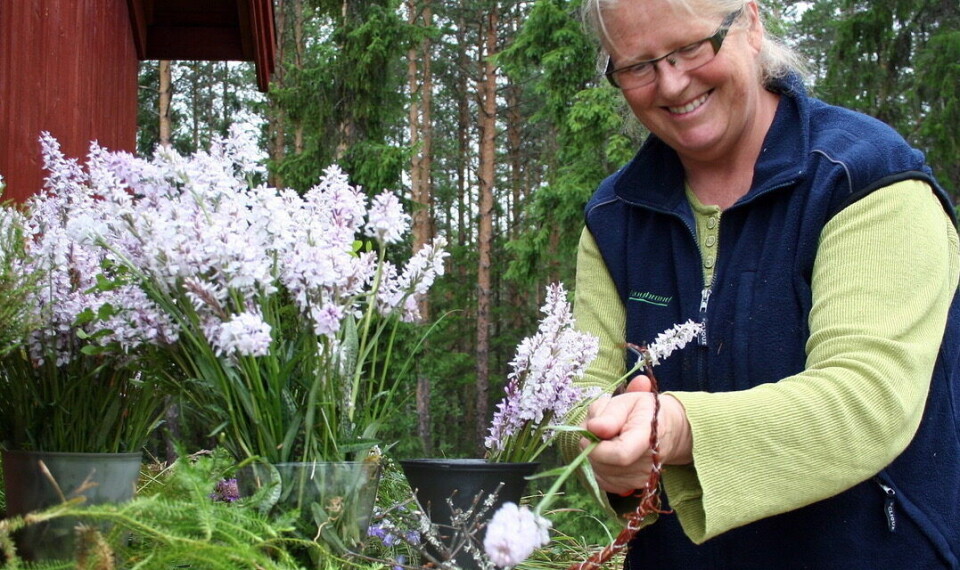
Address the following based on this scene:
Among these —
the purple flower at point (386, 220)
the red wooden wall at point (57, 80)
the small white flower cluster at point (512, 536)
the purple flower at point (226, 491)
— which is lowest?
the purple flower at point (226, 491)

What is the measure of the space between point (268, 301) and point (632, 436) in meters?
0.49

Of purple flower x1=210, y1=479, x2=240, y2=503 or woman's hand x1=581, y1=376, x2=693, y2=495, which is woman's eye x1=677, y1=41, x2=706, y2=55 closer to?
woman's hand x1=581, y1=376, x2=693, y2=495

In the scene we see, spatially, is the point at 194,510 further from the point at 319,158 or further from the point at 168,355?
the point at 319,158

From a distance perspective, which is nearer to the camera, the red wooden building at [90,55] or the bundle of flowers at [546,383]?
the bundle of flowers at [546,383]

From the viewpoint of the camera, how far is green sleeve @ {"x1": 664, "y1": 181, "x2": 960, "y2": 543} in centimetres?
121

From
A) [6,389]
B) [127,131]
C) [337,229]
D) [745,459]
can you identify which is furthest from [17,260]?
[127,131]

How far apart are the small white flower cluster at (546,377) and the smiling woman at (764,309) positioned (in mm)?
104

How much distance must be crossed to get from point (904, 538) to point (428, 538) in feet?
3.09

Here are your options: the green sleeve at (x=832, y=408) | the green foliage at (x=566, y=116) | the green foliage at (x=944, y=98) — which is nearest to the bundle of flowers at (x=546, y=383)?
the green sleeve at (x=832, y=408)

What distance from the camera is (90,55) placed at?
4.67 metres

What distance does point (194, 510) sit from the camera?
39.7 inches

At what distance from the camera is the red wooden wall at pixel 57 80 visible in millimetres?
3399

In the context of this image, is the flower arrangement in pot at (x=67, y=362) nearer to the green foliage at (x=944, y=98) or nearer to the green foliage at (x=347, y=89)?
the green foliage at (x=944, y=98)

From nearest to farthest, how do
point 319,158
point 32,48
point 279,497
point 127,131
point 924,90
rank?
point 279,497
point 32,48
point 127,131
point 924,90
point 319,158
